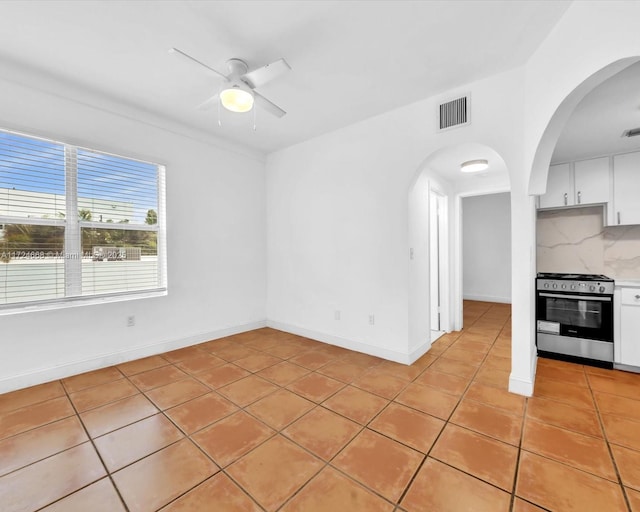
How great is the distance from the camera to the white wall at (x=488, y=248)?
682cm

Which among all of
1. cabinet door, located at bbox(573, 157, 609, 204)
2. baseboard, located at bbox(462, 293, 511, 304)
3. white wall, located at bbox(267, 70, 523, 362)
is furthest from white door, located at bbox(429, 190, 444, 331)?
baseboard, located at bbox(462, 293, 511, 304)

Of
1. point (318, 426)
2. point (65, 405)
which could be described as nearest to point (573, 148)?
point (318, 426)

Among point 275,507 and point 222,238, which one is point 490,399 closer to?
point 275,507

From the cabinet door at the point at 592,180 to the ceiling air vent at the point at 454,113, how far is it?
2146mm

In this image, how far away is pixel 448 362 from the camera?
3283 mm

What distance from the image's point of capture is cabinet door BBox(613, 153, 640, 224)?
3375 millimetres

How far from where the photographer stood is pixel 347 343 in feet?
12.3

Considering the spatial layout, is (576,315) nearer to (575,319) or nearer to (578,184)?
(575,319)

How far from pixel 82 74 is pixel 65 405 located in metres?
2.97

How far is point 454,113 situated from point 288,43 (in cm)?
172

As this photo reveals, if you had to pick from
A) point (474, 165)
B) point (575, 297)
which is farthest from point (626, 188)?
point (474, 165)

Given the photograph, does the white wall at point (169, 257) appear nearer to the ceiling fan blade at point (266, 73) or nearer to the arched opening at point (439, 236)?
the ceiling fan blade at point (266, 73)

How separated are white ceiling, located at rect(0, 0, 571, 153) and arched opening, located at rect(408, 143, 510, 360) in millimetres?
1116

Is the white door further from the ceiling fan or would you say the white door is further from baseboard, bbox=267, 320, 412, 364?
the ceiling fan
